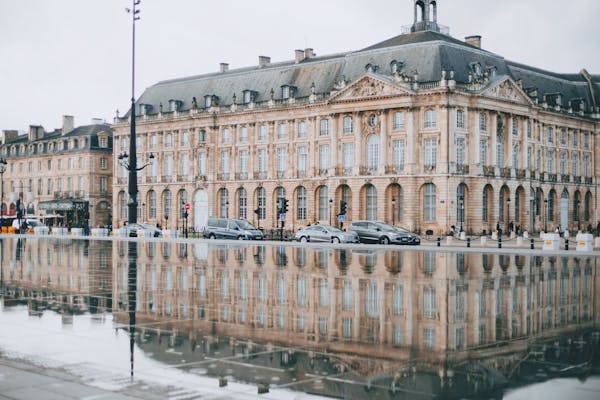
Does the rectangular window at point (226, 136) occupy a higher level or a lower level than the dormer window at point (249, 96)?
lower

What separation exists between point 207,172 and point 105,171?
21.6 m

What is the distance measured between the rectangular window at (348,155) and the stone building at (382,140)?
203 millimetres

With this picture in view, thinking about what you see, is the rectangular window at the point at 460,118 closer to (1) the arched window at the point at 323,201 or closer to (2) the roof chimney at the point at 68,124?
(1) the arched window at the point at 323,201

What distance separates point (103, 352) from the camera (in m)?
11.3

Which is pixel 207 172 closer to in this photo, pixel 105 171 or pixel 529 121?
pixel 105 171

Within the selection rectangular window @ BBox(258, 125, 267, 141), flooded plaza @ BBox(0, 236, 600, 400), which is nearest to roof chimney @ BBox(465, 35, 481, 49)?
rectangular window @ BBox(258, 125, 267, 141)

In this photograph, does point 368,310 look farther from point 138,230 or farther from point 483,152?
point 483,152

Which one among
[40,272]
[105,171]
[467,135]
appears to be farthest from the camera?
[105,171]

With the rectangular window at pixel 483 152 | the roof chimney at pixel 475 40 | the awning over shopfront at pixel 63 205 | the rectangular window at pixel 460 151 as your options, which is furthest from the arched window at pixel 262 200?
the awning over shopfront at pixel 63 205

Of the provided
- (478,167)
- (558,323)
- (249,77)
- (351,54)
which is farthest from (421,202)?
(558,323)

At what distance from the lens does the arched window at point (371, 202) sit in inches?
2749

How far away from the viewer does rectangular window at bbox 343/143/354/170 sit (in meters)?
71.9

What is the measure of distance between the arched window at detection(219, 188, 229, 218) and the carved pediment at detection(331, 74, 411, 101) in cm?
1779

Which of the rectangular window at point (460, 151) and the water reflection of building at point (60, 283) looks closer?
the water reflection of building at point (60, 283)
